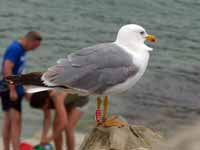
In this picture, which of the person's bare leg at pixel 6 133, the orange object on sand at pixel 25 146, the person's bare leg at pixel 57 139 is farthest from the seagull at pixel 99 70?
the orange object on sand at pixel 25 146

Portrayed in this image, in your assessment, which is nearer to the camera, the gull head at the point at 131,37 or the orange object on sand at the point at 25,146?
the gull head at the point at 131,37

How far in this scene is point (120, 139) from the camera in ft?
15.2

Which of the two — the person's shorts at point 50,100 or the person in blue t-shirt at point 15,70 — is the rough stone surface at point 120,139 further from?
the person in blue t-shirt at point 15,70

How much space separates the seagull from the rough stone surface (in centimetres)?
35

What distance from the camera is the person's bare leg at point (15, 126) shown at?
247 inches

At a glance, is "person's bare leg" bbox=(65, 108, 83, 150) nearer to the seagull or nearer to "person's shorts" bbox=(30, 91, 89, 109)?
"person's shorts" bbox=(30, 91, 89, 109)

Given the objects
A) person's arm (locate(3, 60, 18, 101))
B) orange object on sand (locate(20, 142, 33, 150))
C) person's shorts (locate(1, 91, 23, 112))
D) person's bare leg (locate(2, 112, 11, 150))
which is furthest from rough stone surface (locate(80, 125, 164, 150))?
orange object on sand (locate(20, 142, 33, 150))

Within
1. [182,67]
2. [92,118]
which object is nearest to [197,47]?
[182,67]

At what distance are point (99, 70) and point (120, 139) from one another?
0.65m

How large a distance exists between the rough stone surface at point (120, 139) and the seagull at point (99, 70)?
353 mm

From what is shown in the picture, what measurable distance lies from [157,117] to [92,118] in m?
1.20

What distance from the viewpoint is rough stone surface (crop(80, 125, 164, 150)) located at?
4.59 m

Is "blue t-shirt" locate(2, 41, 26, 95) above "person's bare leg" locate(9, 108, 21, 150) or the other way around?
above

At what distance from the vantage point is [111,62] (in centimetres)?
491
